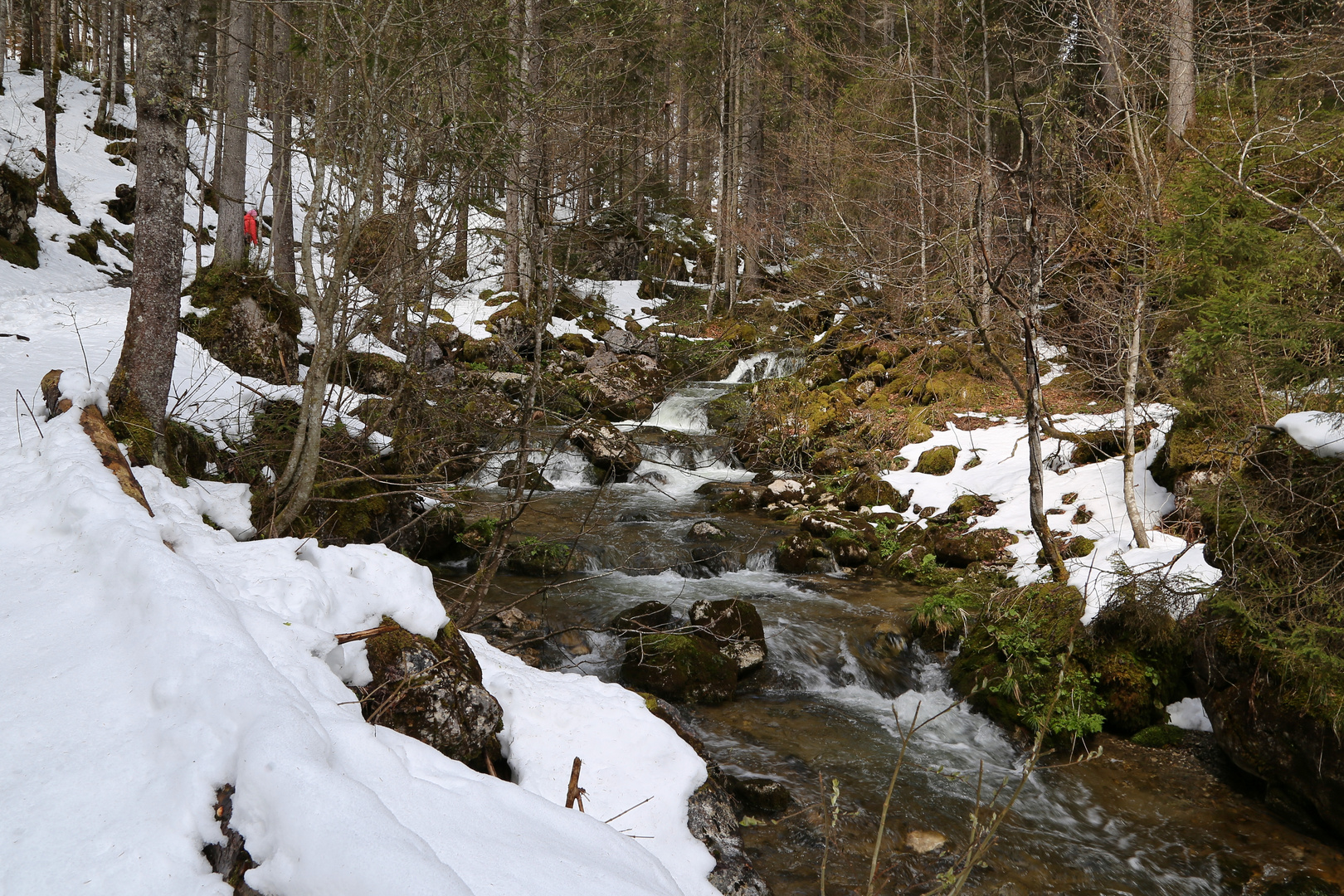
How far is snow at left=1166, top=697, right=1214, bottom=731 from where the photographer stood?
5.79 metres

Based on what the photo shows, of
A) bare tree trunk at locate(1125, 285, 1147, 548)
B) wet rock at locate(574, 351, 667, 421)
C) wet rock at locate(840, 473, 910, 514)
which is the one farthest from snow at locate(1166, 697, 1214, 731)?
wet rock at locate(574, 351, 667, 421)

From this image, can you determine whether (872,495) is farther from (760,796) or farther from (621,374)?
(760,796)

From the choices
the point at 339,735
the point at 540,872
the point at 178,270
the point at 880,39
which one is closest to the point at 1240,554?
the point at 540,872

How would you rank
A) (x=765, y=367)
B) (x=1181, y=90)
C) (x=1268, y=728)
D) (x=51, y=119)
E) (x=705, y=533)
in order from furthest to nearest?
(x=765, y=367) → (x=51, y=119) → (x=705, y=533) → (x=1181, y=90) → (x=1268, y=728)

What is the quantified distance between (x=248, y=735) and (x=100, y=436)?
10.3 ft

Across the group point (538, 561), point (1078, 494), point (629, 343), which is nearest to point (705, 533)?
point (538, 561)

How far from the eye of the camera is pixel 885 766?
5.53 metres

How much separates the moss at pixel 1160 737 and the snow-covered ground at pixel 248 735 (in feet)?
13.9

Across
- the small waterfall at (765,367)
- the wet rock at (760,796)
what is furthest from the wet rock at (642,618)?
the small waterfall at (765,367)

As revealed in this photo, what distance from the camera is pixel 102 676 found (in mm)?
2209

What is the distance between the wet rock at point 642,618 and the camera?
6613 mm

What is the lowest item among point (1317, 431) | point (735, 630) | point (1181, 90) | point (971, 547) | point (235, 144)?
point (735, 630)

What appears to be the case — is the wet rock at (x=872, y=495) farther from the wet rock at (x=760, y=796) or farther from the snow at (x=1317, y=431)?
the wet rock at (x=760, y=796)

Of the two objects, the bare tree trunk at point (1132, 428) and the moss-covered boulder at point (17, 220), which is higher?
the moss-covered boulder at point (17, 220)
